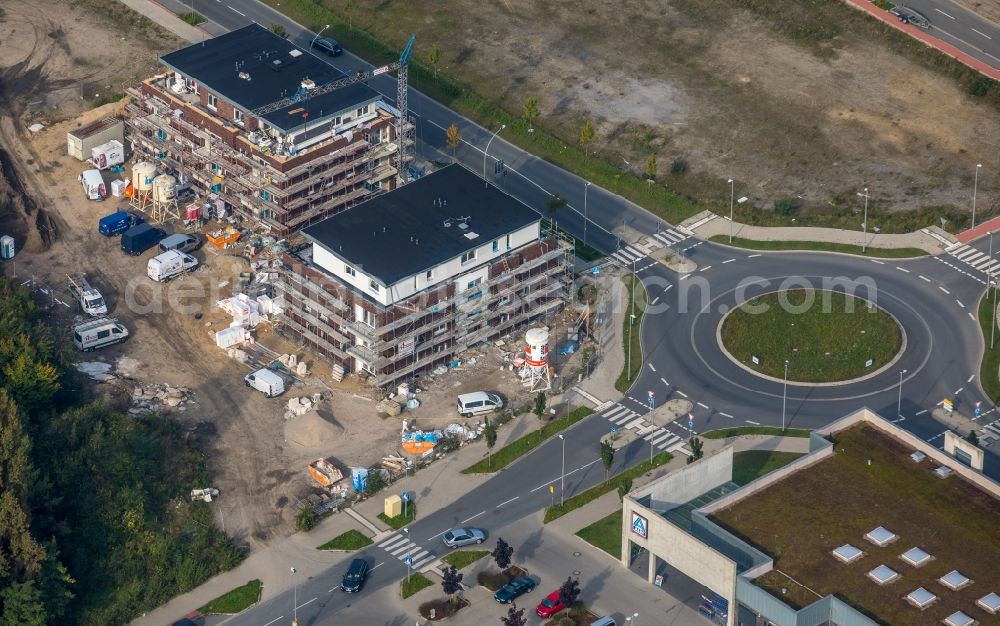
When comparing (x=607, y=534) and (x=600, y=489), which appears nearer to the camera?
(x=607, y=534)

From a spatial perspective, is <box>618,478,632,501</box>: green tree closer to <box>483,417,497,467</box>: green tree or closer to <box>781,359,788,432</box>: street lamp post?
<box>483,417,497,467</box>: green tree

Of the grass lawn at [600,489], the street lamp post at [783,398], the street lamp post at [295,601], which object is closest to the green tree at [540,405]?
the grass lawn at [600,489]

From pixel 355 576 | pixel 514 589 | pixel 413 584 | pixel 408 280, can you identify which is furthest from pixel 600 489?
pixel 408 280

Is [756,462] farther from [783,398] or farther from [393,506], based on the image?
[393,506]

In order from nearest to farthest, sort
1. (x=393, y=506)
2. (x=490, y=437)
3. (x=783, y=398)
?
1. (x=393, y=506)
2. (x=490, y=437)
3. (x=783, y=398)

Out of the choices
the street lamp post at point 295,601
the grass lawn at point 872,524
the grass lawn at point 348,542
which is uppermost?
the grass lawn at point 872,524

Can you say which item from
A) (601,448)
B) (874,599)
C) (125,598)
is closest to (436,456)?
(601,448)

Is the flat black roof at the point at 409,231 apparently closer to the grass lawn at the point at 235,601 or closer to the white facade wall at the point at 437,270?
the white facade wall at the point at 437,270
